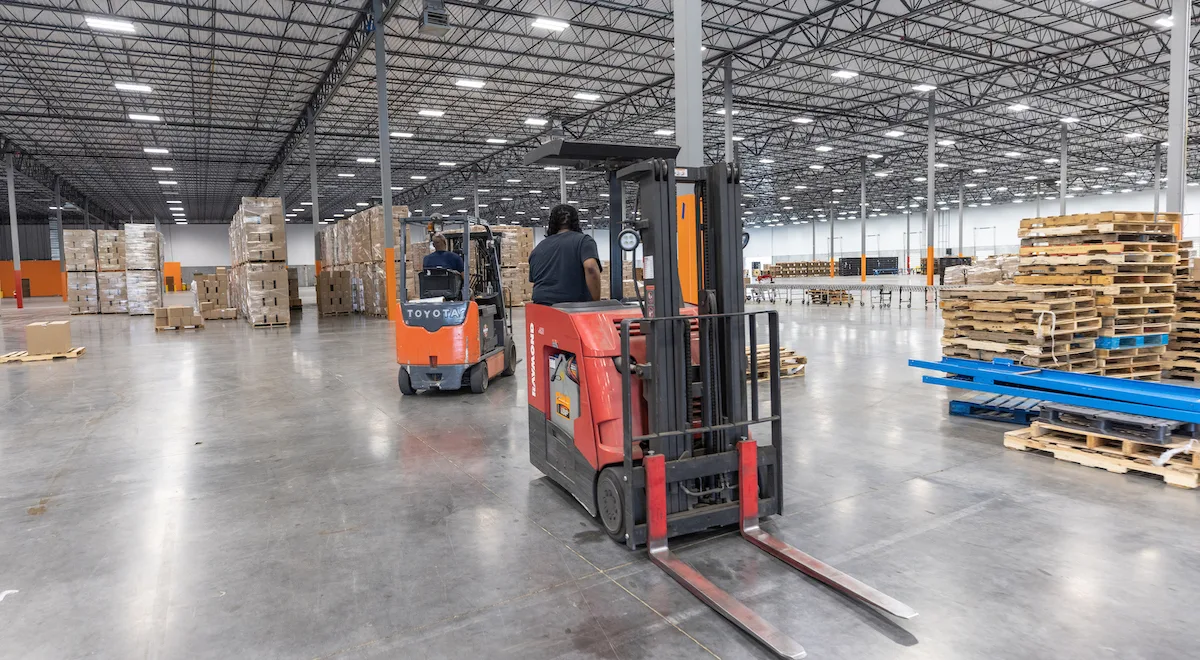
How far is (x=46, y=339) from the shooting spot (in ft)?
38.2

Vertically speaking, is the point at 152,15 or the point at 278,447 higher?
the point at 152,15

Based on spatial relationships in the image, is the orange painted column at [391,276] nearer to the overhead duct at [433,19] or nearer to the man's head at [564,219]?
the overhead duct at [433,19]

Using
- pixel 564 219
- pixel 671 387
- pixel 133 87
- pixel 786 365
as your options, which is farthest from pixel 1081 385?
pixel 133 87

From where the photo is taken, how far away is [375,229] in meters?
19.2

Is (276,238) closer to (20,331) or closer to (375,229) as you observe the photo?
(375,229)

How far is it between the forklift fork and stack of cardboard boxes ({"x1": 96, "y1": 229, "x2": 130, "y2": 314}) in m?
25.7

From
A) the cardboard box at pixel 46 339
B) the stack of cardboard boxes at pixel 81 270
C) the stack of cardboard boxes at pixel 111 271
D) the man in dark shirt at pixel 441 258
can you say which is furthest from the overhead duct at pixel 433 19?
the stack of cardboard boxes at pixel 81 270

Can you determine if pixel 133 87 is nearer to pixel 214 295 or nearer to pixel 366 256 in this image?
pixel 366 256

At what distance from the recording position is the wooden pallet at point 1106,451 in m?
4.12

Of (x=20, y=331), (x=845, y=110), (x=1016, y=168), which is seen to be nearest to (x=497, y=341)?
(x=20, y=331)

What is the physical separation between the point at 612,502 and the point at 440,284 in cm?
517

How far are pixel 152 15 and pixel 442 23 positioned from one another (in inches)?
298

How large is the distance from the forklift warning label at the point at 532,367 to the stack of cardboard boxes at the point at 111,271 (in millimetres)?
24222

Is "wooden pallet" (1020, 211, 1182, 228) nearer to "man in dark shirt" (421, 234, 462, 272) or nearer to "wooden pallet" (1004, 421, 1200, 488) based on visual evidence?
"wooden pallet" (1004, 421, 1200, 488)
